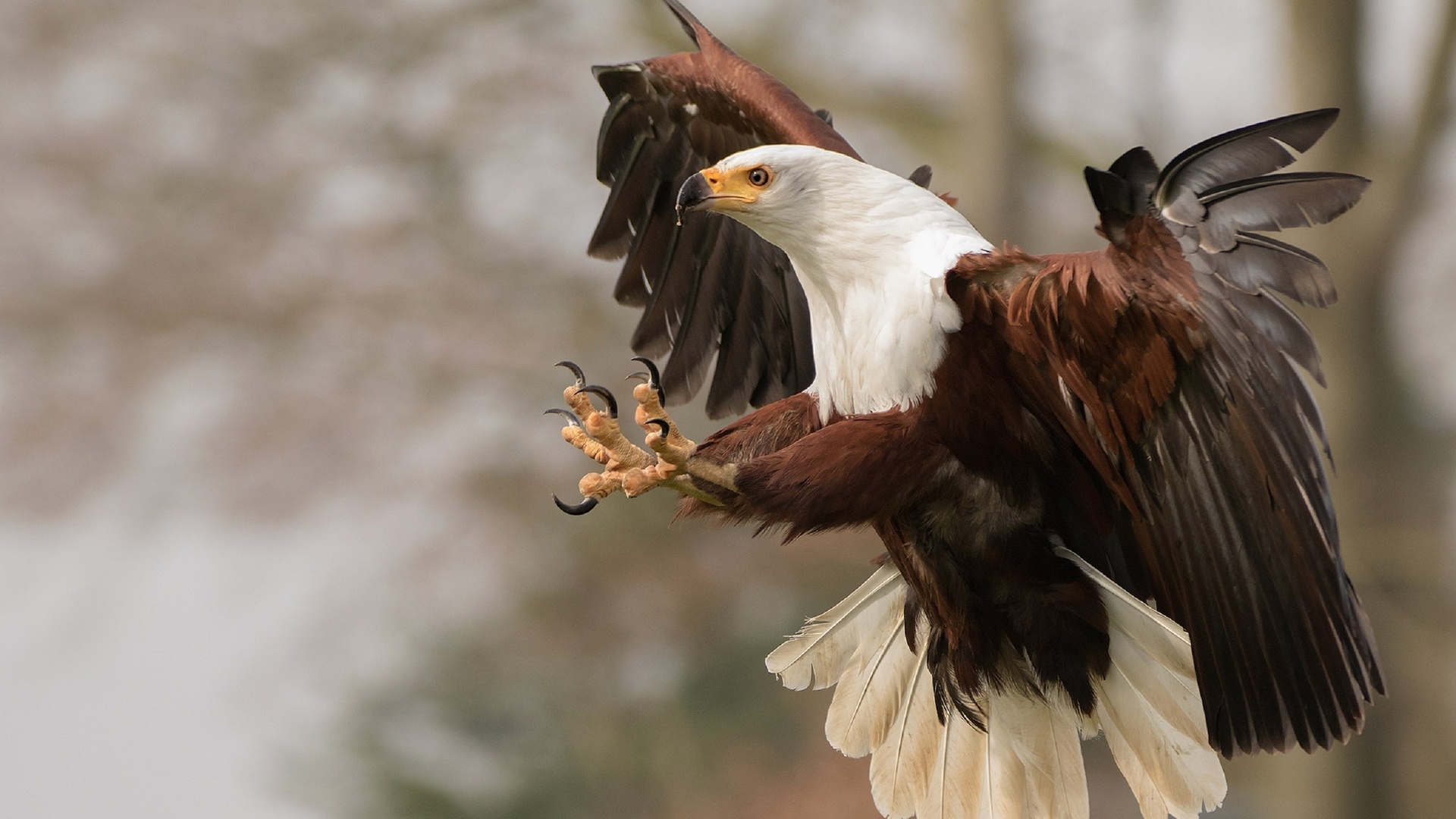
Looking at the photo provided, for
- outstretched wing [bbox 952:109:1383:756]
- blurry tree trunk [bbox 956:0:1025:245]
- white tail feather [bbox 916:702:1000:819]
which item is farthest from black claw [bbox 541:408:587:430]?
blurry tree trunk [bbox 956:0:1025:245]

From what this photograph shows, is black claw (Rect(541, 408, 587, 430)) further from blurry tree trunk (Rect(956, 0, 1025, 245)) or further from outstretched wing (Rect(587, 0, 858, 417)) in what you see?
blurry tree trunk (Rect(956, 0, 1025, 245))

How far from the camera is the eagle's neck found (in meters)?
1.80

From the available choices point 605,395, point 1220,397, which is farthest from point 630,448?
point 1220,397

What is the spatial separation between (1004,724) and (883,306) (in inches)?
32.0

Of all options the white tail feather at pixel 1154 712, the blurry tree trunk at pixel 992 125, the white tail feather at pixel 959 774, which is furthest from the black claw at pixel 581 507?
the blurry tree trunk at pixel 992 125

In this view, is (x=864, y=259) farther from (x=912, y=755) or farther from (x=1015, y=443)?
(x=912, y=755)

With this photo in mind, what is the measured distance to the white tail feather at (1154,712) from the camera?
202 centimetres

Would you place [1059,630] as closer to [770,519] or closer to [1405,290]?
[770,519]

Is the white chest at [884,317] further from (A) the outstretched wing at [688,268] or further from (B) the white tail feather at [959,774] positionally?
(B) the white tail feather at [959,774]

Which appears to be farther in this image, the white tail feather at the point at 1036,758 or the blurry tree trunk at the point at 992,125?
the blurry tree trunk at the point at 992,125

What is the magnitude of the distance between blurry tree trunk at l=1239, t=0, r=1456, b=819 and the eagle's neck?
5815mm

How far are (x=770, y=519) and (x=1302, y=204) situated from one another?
76 cm

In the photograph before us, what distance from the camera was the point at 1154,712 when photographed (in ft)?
6.97

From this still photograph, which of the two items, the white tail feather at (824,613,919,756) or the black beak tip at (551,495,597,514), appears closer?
the black beak tip at (551,495,597,514)
